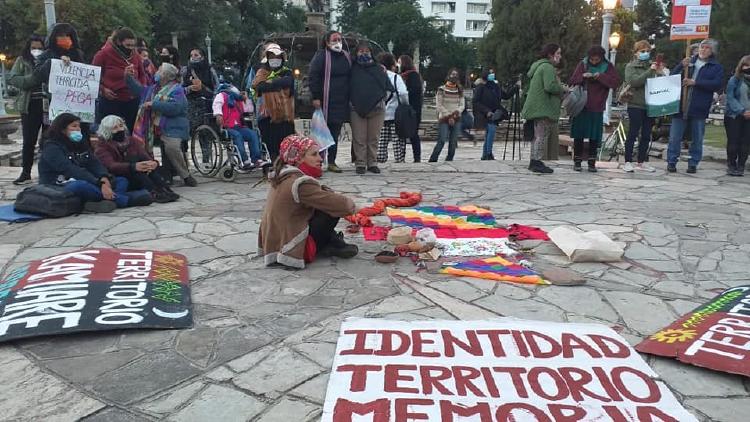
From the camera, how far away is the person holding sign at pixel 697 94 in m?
8.65

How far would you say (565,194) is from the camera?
755cm

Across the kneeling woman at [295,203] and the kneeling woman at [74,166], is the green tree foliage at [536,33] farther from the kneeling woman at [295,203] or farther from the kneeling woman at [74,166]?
the kneeling woman at [295,203]

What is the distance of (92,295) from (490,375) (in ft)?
7.96

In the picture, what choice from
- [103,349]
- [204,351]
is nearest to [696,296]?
Result: [204,351]

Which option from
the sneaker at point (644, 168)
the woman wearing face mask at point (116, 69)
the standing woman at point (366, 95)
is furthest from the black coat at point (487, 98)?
the woman wearing face mask at point (116, 69)

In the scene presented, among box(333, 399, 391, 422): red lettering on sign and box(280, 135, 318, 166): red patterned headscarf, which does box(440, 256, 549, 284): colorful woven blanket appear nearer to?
box(280, 135, 318, 166): red patterned headscarf

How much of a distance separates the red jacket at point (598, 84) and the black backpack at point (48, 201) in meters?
6.90

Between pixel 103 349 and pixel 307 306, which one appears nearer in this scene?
pixel 103 349

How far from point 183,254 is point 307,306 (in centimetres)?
159

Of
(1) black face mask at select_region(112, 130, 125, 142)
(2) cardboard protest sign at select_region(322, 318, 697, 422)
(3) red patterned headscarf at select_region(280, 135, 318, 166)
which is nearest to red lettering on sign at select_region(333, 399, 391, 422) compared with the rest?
(2) cardboard protest sign at select_region(322, 318, 697, 422)

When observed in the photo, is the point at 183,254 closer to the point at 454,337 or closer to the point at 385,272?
the point at 385,272

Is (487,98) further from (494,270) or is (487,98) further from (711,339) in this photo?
(711,339)

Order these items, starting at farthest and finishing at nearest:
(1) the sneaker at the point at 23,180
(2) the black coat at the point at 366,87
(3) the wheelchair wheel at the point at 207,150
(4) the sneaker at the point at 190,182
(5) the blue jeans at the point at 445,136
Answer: (5) the blue jeans at the point at 445,136 < (2) the black coat at the point at 366,87 < (3) the wheelchair wheel at the point at 207,150 < (4) the sneaker at the point at 190,182 < (1) the sneaker at the point at 23,180

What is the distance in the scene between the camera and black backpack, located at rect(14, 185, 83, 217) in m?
5.92
